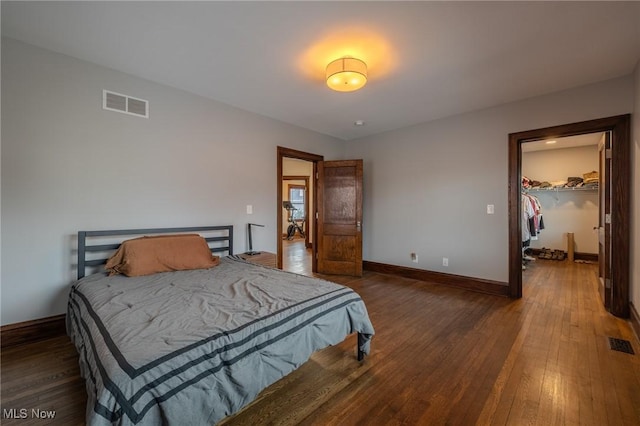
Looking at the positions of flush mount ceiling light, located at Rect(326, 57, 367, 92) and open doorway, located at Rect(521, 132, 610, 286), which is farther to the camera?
open doorway, located at Rect(521, 132, 610, 286)

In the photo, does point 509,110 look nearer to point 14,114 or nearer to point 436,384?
point 436,384

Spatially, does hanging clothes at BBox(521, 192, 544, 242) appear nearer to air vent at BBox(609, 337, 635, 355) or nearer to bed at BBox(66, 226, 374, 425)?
air vent at BBox(609, 337, 635, 355)

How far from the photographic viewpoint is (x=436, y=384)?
5.97 feet

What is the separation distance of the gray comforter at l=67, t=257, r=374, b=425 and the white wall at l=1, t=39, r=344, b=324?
56cm

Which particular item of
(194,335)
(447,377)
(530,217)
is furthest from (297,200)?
(194,335)

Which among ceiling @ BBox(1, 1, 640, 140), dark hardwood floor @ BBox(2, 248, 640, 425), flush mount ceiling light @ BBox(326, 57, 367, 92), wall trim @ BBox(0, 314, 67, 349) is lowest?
dark hardwood floor @ BBox(2, 248, 640, 425)

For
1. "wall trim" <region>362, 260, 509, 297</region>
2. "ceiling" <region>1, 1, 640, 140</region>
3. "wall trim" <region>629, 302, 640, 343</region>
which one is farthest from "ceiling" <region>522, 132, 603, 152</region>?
Result: "wall trim" <region>629, 302, 640, 343</region>

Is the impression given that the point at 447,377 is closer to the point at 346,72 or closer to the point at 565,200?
the point at 346,72

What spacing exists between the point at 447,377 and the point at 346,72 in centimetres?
262

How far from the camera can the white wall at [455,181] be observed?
324 cm

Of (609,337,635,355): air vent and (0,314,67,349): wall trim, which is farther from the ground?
(0,314,67,349): wall trim

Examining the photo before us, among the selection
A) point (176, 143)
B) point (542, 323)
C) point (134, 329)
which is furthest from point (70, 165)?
point (542, 323)

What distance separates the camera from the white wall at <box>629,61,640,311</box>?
258 cm

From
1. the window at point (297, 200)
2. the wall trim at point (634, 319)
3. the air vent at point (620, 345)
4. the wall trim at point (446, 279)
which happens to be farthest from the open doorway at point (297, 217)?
the wall trim at point (634, 319)
